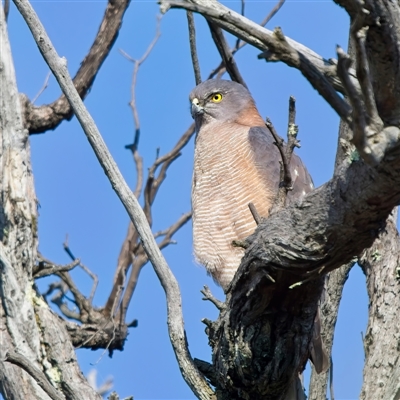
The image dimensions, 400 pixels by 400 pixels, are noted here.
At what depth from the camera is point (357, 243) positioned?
8.65 ft

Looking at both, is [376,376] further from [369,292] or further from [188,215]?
[188,215]

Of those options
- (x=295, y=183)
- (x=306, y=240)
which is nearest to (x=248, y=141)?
(x=295, y=183)

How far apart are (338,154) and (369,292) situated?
828 mm

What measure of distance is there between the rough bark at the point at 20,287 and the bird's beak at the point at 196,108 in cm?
160

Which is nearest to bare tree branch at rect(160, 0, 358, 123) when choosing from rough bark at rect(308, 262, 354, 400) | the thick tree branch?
the thick tree branch

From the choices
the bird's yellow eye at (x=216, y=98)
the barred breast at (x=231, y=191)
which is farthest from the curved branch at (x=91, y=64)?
the barred breast at (x=231, y=191)

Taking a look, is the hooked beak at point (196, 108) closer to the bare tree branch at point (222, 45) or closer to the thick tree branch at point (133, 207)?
the bare tree branch at point (222, 45)

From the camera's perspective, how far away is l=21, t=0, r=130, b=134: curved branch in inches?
224

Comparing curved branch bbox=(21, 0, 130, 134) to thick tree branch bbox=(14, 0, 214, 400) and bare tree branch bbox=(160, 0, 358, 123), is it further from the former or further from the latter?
bare tree branch bbox=(160, 0, 358, 123)

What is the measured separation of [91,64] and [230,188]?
80.3 inches

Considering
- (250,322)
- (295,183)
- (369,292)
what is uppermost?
(295,183)

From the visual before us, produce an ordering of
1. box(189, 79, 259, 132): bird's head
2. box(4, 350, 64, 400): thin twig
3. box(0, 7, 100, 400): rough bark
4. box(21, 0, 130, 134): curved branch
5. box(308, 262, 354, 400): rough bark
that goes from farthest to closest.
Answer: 1. box(189, 79, 259, 132): bird's head
2. box(21, 0, 130, 134): curved branch
3. box(308, 262, 354, 400): rough bark
4. box(0, 7, 100, 400): rough bark
5. box(4, 350, 64, 400): thin twig

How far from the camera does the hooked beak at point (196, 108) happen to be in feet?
19.2

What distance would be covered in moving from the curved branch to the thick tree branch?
6.47 feet
